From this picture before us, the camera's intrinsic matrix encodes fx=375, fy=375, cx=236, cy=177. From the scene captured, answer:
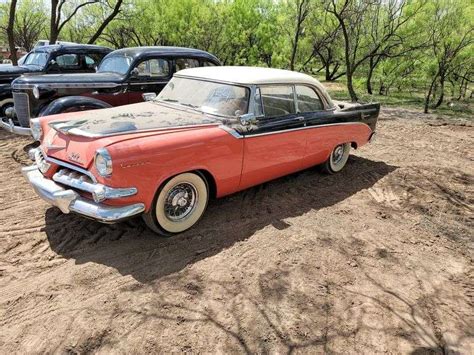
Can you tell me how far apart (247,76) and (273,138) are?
850 millimetres

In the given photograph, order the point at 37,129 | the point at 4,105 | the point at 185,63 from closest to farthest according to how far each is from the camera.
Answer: the point at 37,129
the point at 185,63
the point at 4,105

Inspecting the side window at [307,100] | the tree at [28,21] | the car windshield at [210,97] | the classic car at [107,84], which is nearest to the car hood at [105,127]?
the car windshield at [210,97]

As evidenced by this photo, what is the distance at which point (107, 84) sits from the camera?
24.0ft

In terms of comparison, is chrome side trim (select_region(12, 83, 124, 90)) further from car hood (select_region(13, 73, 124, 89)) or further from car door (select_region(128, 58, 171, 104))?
car door (select_region(128, 58, 171, 104))

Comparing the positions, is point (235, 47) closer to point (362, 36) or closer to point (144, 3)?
point (144, 3)

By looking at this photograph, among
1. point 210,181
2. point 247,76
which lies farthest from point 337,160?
point 210,181

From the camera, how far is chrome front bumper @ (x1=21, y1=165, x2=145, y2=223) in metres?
3.38

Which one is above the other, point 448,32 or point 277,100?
point 448,32

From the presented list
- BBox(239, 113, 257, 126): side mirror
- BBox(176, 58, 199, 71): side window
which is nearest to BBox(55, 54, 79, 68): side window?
BBox(176, 58, 199, 71): side window

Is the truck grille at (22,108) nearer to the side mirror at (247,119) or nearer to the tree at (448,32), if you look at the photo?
the side mirror at (247,119)

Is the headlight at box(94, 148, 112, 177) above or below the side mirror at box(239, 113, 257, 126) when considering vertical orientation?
below

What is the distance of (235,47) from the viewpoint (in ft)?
84.9

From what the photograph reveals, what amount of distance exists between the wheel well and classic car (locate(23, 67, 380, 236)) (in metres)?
0.01

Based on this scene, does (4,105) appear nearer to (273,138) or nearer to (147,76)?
(147,76)
